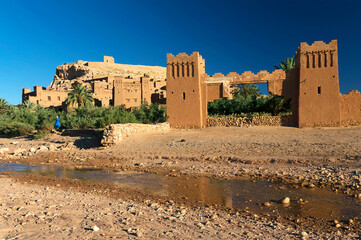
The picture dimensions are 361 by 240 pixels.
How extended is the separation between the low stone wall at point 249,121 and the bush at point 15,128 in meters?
14.8

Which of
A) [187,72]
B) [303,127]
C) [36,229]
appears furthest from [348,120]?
[36,229]

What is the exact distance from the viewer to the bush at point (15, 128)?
20953 millimetres

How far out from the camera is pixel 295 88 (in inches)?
683

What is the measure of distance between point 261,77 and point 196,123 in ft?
18.4

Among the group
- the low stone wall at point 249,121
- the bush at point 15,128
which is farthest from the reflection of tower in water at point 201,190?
the bush at point 15,128

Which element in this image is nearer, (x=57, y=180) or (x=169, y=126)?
(x=57, y=180)

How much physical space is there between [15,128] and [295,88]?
21.4m

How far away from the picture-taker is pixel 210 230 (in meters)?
3.77

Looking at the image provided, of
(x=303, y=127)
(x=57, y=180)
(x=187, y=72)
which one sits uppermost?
(x=187, y=72)

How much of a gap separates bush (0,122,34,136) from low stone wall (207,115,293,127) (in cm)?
1483

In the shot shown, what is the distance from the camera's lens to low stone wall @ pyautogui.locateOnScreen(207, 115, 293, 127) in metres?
18.0

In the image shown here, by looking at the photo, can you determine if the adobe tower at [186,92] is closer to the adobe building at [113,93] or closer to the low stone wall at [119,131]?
the low stone wall at [119,131]

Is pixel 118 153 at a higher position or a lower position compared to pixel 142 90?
lower

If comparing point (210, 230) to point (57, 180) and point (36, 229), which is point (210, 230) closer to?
point (36, 229)
